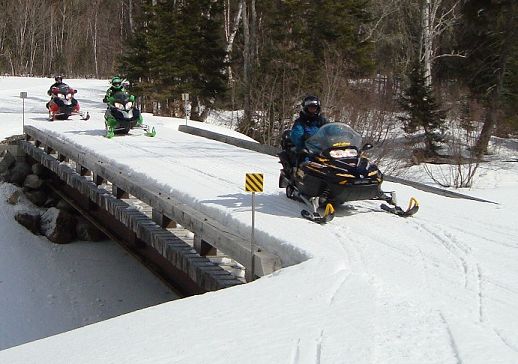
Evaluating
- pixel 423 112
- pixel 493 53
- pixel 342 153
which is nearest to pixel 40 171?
pixel 342 153

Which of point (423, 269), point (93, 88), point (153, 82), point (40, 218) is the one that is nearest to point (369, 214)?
point (423, 269)

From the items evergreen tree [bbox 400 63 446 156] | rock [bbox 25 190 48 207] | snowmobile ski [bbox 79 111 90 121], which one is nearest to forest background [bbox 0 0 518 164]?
evergreen tree [bbox 400 63 446 156]

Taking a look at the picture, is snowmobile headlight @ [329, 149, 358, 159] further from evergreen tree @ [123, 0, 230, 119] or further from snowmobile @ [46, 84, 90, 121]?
evergreen tree @ [123, 0, 230, 119]

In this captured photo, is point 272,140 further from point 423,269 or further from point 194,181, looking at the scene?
point 423,269

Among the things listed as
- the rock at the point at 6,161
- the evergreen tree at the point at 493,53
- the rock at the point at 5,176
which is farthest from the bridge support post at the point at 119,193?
the evergreen tree at the point at 493,53

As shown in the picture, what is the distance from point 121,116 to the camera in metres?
14.9

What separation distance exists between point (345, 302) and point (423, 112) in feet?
57.0

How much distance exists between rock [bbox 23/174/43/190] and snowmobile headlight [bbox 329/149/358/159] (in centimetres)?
1003

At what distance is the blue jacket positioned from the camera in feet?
26.4

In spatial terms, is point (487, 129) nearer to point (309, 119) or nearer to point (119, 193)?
point (309, 119)

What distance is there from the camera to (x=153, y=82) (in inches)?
1013

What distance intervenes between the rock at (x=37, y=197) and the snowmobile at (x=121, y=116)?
2.15m

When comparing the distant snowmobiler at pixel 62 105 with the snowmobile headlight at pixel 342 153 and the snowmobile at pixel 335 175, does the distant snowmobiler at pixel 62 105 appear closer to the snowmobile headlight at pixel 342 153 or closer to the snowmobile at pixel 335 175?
the snowmobile at pixel 335 175

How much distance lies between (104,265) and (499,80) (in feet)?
55.0
